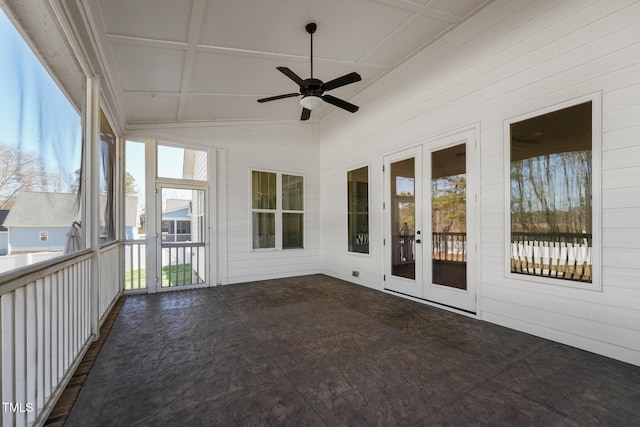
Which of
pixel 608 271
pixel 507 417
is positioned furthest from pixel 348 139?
pixel 507 417

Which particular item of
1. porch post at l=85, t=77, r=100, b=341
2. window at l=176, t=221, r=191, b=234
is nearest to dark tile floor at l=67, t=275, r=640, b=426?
porch post at l=85, t=77, r=100, b=341

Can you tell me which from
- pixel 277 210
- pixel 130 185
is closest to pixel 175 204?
pixel 130 185

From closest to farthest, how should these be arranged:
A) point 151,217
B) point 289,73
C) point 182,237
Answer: point 289,73
point 151,217
point 182,237

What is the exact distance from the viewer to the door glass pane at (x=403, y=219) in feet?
14.8

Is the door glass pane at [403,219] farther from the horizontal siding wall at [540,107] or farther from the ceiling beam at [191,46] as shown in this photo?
the ceiling beam at [191,46]


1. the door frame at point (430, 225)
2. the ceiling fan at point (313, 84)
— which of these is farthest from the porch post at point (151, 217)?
the door frame at point (430, 225)

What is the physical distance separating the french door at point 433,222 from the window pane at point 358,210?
0.59 meters

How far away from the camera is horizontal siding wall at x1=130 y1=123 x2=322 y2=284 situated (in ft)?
18.5

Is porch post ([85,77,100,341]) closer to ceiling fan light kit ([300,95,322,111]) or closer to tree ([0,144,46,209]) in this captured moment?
tree ([0,144,46,209])

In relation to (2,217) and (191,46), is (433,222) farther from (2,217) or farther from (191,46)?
(2,217)

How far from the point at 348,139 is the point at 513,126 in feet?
10.5

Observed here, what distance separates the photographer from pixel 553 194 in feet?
9.76

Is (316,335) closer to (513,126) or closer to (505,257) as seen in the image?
(505,257)

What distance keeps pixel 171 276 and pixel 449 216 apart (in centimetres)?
500
